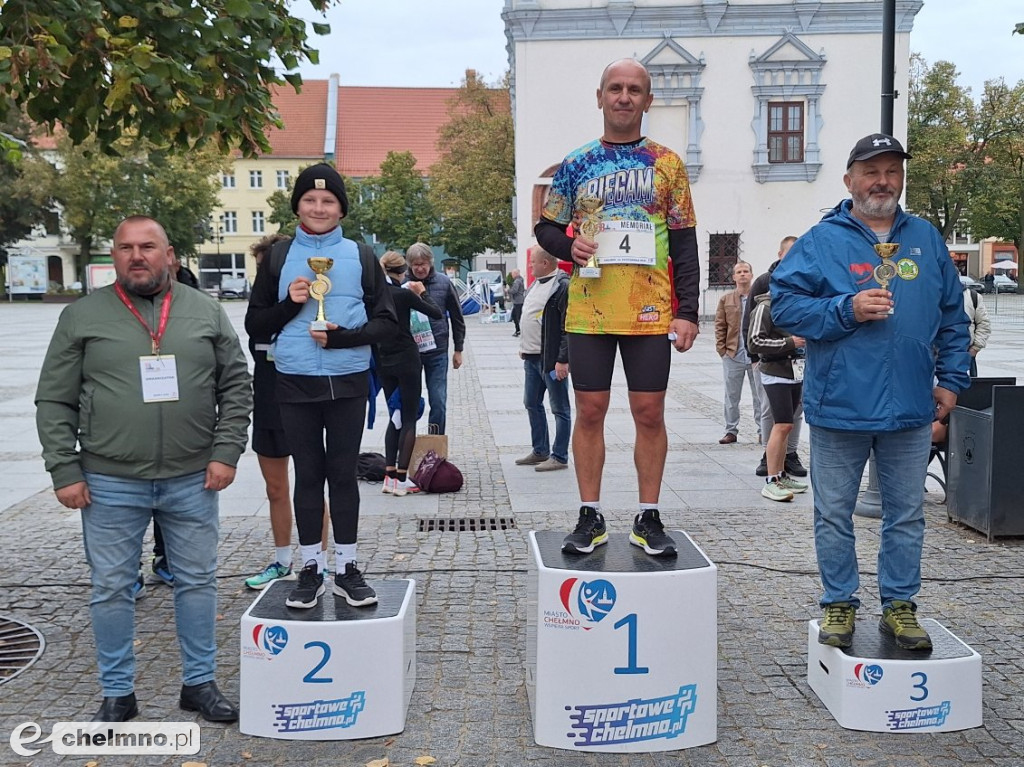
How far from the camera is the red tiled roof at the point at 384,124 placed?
78562mm

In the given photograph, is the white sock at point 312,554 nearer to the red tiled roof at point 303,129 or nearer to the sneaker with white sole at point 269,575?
the sneaker with white sole at point 269,575

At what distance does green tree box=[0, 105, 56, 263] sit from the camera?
186 ft

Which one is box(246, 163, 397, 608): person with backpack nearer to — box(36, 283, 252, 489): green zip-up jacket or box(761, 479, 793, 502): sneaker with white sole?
box(36, 283, 252, 489): green zip-up jacket

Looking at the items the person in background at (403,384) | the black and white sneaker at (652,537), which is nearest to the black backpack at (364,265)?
the black and white sneaker at (652,537)

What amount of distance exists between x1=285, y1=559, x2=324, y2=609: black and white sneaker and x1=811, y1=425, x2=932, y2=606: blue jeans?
6.85ft

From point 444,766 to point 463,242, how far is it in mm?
51416

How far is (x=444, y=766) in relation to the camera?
12.3ft

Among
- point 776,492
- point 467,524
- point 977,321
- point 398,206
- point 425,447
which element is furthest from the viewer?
point 398,206

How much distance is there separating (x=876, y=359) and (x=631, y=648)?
4.87 ft

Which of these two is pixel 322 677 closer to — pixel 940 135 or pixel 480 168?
pixel 480 168

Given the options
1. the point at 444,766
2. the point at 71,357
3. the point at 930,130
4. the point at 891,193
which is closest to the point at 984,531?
the point at 891,193

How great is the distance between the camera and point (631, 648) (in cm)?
386

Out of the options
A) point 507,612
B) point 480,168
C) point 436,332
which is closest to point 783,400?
point 436,332

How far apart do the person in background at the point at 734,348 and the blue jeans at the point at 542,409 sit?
1758mm
